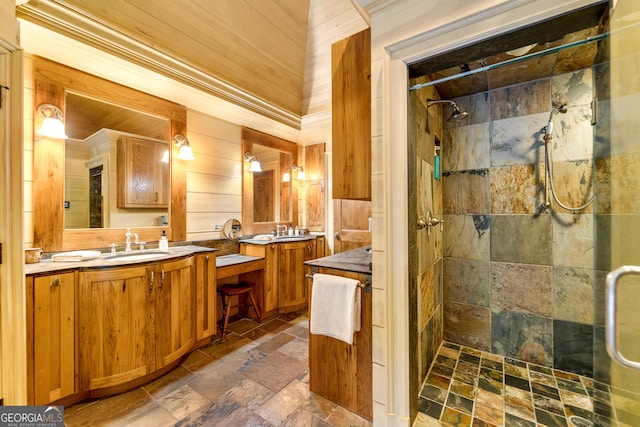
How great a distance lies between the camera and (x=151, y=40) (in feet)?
6.08

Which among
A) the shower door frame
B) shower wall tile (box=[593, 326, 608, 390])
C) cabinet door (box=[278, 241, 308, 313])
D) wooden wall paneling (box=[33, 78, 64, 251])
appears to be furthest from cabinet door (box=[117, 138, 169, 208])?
shower wall tile (box=[593, 326, 608, 390])

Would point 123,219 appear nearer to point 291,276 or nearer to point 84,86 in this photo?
point 84,86

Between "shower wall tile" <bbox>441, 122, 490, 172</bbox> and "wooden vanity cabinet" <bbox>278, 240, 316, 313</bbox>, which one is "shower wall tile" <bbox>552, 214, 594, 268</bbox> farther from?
"wooden vanity cabinet" <bbox>278, 240, 316, 313</bbox>

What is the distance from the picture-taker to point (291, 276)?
3051mm

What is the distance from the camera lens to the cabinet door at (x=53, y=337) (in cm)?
141

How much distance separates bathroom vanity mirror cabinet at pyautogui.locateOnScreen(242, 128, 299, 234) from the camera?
3.21 meters

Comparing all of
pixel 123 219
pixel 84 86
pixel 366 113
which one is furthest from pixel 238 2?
pixel 123 219

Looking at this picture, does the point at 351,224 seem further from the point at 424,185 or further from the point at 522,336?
the point at 522,336

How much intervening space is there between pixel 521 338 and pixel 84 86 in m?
4.09

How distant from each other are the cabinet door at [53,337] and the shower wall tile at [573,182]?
351cm

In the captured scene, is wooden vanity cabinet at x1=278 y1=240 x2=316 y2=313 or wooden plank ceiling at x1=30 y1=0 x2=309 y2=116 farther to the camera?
wooden vanity cabinet at x1=278 y1=240 x2=316 y2=313

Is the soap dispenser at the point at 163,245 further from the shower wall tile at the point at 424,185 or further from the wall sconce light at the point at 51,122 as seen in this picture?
the shower wall tile at the point at 424,185

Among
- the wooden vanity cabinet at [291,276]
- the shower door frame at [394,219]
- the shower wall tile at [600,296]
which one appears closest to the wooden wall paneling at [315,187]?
the wooden vanity cabinet at [291,276]

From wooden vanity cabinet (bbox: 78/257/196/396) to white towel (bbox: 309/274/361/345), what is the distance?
46.2 inches
